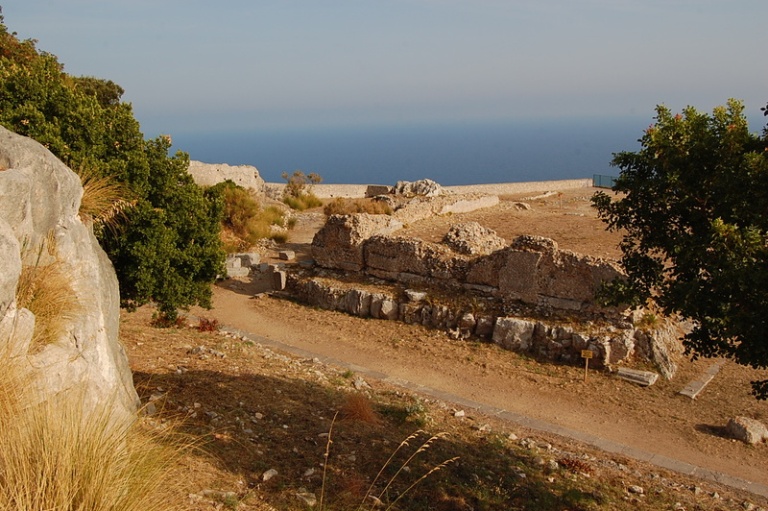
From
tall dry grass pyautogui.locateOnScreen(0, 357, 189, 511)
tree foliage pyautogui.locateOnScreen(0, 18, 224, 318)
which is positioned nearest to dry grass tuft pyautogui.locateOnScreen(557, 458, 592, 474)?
tall dry grass pyautogui.locateOnScreen(0, 357, 189, 511)

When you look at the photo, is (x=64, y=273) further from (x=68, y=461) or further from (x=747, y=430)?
A: (x=747, y=430)

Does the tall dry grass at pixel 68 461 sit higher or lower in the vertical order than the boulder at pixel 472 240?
lower

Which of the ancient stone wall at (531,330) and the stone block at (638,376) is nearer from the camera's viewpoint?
the stone block at (638,376)

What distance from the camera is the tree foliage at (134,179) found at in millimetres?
9656

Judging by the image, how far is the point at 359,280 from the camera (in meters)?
18.7

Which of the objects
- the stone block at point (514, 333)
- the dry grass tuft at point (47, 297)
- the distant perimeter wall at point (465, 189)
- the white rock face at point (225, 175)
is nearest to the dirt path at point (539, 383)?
the stone block at point (514, 333)

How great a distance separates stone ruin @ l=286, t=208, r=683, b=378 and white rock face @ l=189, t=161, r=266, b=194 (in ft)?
41.6

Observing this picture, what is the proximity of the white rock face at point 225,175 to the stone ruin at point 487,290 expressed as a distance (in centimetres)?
1268

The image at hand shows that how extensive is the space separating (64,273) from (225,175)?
2642 centimetres

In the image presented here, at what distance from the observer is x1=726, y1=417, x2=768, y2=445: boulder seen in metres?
10.7

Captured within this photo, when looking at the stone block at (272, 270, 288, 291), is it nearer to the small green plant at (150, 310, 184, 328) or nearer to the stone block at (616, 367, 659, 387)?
the small green plant at (150, 310, 184, 328)

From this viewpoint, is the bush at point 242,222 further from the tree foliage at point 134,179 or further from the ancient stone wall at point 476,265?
the tree foliage at point 134,179

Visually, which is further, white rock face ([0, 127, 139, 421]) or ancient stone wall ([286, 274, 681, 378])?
ancient stone wall ([286, 274, 681, 378])

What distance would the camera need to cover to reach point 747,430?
35.2ft
